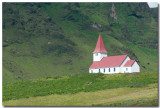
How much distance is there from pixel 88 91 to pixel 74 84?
414 inches

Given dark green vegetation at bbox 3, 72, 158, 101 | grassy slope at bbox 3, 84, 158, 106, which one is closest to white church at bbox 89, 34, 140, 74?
dark green vegetation at bbox 3, 72, 158, 101

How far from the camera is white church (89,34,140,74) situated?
8688 centimetres

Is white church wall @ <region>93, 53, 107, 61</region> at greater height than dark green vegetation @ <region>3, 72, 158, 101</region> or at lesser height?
greater

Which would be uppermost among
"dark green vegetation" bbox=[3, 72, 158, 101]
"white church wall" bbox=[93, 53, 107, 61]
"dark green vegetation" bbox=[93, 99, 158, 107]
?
"white church wall" bbox=[93, 53, 107, 61]

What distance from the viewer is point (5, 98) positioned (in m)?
61.1

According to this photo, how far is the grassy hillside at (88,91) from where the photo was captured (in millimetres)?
53125

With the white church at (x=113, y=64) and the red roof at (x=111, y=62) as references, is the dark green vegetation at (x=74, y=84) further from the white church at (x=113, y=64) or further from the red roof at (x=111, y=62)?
the red roof at (x=111, y=62)

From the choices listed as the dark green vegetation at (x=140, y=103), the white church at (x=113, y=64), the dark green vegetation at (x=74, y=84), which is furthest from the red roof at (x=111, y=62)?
the dark green vegetation at (x=140, y=103)

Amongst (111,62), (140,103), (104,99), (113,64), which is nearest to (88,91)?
(104,99)

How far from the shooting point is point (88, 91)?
62094 mm

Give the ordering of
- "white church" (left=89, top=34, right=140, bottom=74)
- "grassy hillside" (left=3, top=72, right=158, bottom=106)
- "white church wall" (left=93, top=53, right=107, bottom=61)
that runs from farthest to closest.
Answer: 1. "white church wall" (left=93, top=53, right=107, bottom=61)
2. "white church" (left=89, top=34, right=140, bottom=74)
3. "grassy hillside" (left=3, top=72, right=158, bottom=106)

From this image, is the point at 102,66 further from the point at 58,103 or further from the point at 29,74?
the point at 29,74

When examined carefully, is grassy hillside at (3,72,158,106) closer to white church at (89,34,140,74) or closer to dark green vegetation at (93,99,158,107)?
dark green vegetation at (93,99,158,107)

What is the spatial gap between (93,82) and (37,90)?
11.0 metres
